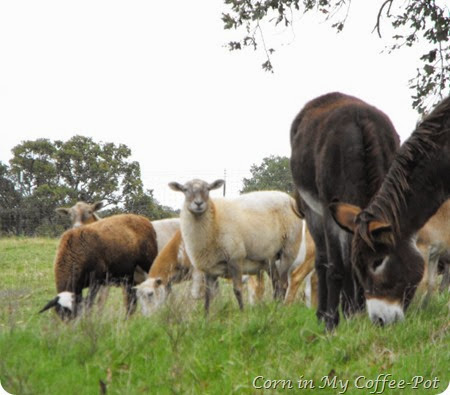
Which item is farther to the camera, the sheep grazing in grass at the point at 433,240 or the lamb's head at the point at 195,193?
the lamb's head at the point at 195,193

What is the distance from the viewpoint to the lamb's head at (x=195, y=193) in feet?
32.6

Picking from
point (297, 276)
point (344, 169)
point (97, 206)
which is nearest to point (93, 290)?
point (297, 276)

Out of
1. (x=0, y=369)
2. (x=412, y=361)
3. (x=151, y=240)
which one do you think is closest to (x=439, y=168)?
(x=412, y=361)

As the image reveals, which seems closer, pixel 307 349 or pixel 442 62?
pixel 307 349

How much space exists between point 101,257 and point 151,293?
112 centimetres

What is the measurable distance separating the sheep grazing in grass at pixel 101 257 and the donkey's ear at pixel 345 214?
473 centimetres

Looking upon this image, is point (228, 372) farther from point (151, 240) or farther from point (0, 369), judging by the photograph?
point (151, 240)

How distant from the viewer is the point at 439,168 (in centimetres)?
593

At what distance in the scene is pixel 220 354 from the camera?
5559 mm

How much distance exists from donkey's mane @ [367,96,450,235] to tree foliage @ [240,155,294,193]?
21472 millimetres

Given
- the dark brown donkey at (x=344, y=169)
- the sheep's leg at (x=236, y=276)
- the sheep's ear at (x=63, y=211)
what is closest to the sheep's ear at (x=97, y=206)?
the sheep's ear at (x=63, y=211)

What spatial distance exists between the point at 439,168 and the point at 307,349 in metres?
2.10

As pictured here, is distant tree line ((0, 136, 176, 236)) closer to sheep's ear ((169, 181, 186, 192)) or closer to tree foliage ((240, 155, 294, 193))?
sheep's ear ((169, 181, 186, 192))

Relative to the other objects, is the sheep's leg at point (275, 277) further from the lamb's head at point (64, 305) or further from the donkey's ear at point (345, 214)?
the donkey's ear at point (345, 214)
